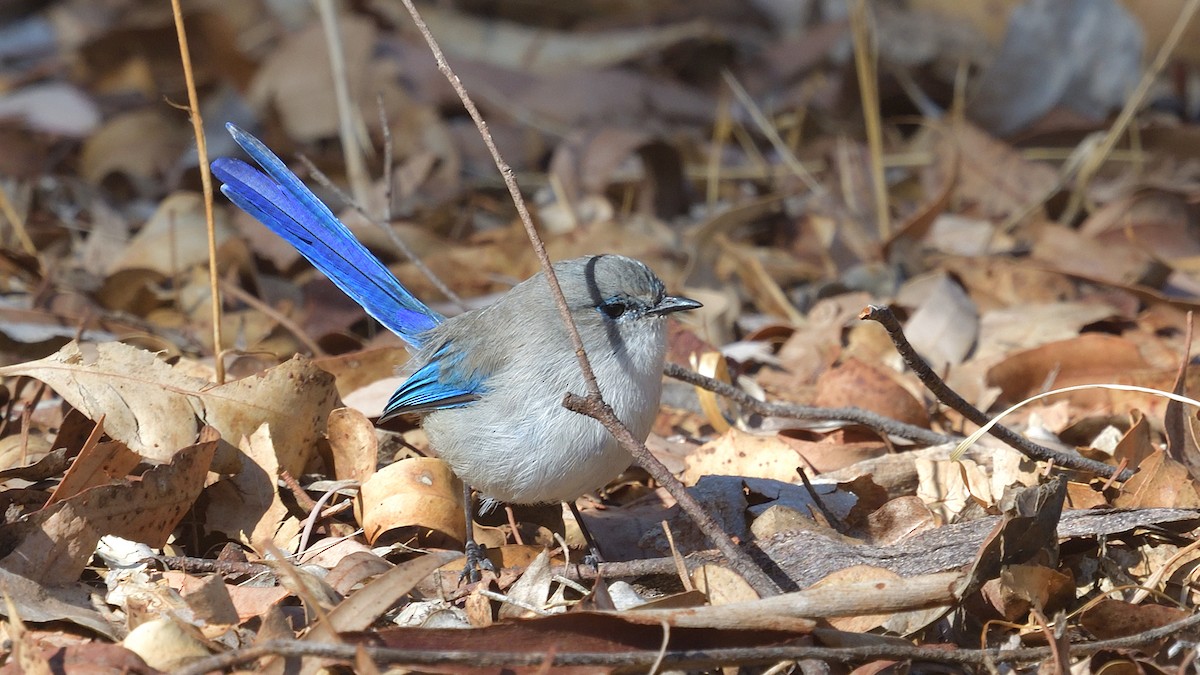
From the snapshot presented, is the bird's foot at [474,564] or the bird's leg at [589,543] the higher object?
the bird's foot at [474,564]

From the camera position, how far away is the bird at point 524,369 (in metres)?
3.56

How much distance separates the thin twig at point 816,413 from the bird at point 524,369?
0.21 meters

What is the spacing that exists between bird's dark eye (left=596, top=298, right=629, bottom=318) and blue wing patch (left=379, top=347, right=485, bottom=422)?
1.45ft

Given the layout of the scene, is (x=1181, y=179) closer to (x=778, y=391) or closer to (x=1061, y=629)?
(x=778, y=391)

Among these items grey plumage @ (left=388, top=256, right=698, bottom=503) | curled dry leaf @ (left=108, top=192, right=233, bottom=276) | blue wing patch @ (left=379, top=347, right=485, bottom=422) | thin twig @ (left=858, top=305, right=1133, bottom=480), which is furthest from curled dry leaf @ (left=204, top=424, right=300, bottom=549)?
curled dry leaf @ (left=108, top=192, right=233, bottom=276)

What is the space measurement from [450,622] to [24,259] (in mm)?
3576

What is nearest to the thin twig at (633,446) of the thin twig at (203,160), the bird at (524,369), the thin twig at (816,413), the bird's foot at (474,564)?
the bird at (524,369)

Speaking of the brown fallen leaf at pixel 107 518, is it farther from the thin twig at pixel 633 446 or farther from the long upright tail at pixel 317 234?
the thin twig at pixel 633 446

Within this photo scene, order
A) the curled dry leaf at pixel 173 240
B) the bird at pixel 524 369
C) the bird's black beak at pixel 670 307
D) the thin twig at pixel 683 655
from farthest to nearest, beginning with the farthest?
the curled dry leaf at pixel 173 240 → the bird's black beak at pixel 670 307 → the bird at pixel 524 369 → the thin twig at pixel 683 655

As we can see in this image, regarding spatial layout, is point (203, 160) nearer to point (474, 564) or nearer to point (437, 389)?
point (437, 389)

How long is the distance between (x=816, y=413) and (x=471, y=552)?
1.27 metres

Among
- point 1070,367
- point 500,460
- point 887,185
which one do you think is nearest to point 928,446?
point 1070,367

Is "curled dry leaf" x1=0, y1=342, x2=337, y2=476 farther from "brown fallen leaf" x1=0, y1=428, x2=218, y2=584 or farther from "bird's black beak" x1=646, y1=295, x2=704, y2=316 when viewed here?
"bird's black beak" x1=646, y1=295, x2=704, y2=316

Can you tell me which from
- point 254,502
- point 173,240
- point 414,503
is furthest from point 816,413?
point 173,240
